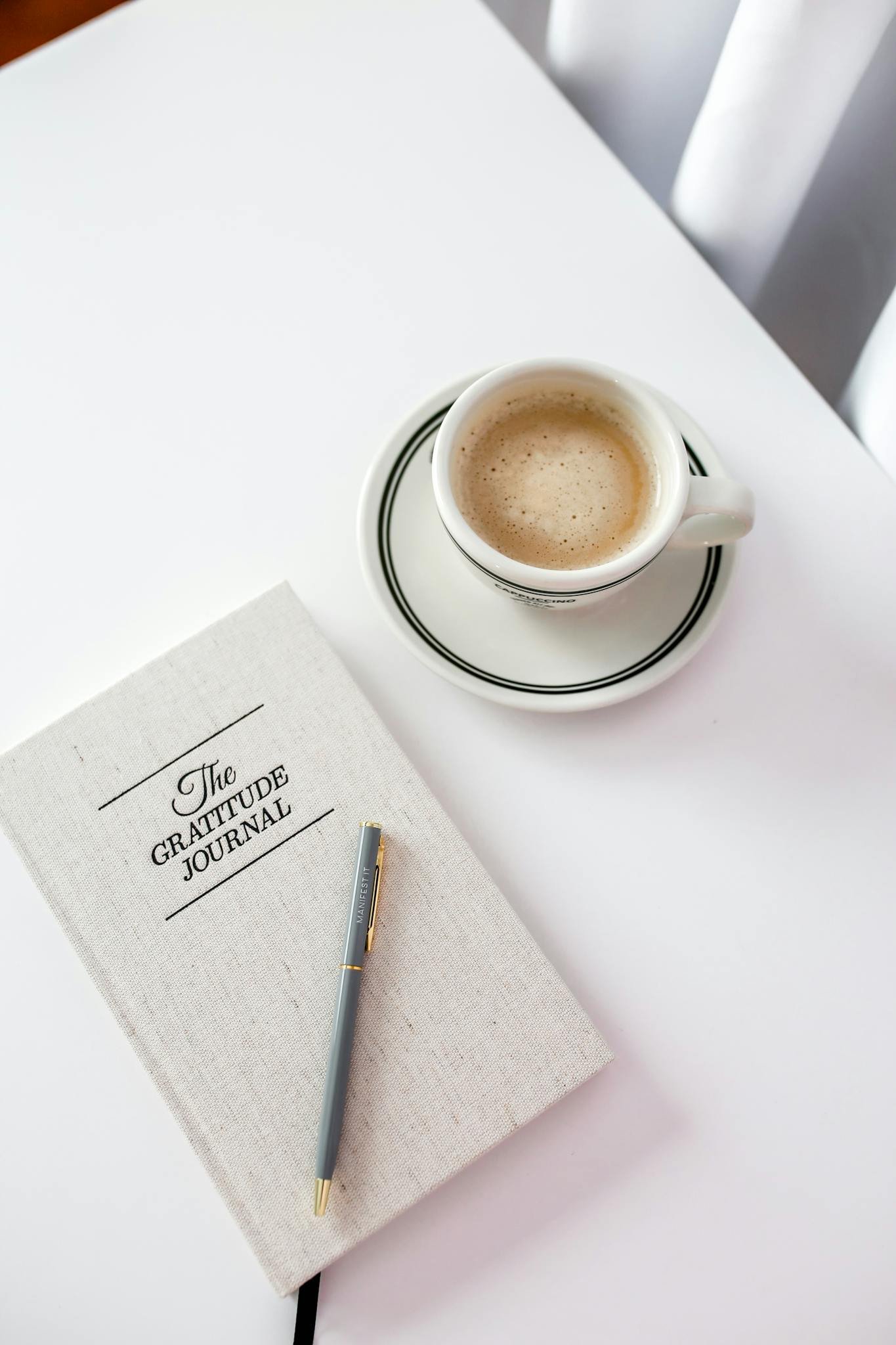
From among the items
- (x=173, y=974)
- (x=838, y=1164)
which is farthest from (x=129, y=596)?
(x=838, y=1164)

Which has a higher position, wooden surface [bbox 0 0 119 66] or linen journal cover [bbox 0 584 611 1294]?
wooden surface [bbox 0 0 119 66]

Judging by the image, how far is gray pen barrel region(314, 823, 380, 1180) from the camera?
19.4 inches

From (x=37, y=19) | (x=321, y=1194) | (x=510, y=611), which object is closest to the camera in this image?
(x=321, y=1194)

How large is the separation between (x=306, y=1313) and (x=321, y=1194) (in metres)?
0.07

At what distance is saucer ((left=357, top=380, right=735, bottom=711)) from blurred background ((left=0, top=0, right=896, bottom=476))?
0.60 ft

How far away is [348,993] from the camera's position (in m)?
0.51

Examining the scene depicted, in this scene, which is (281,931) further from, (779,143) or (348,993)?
(779,143)

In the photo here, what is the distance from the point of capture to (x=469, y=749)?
58 cm

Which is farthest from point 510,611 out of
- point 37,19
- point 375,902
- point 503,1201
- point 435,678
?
point 37,19

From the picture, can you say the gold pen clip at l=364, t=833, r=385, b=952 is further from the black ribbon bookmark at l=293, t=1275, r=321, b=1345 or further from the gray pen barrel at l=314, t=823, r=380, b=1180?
the black ribbon bookmark at l=293, t=1275, r=321, b=1345

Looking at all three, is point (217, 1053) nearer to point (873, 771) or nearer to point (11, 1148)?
point (11, 1148)

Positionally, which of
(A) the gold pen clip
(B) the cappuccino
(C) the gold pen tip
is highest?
(B) the cappuccino

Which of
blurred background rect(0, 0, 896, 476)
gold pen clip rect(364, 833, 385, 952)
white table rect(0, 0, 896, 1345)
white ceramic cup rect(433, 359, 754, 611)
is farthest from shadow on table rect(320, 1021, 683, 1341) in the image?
blurred background rect(0, 0, 896, 476)

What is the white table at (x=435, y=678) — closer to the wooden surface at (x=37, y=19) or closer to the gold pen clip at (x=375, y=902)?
the gold pen clip at (x=375, y=902)
